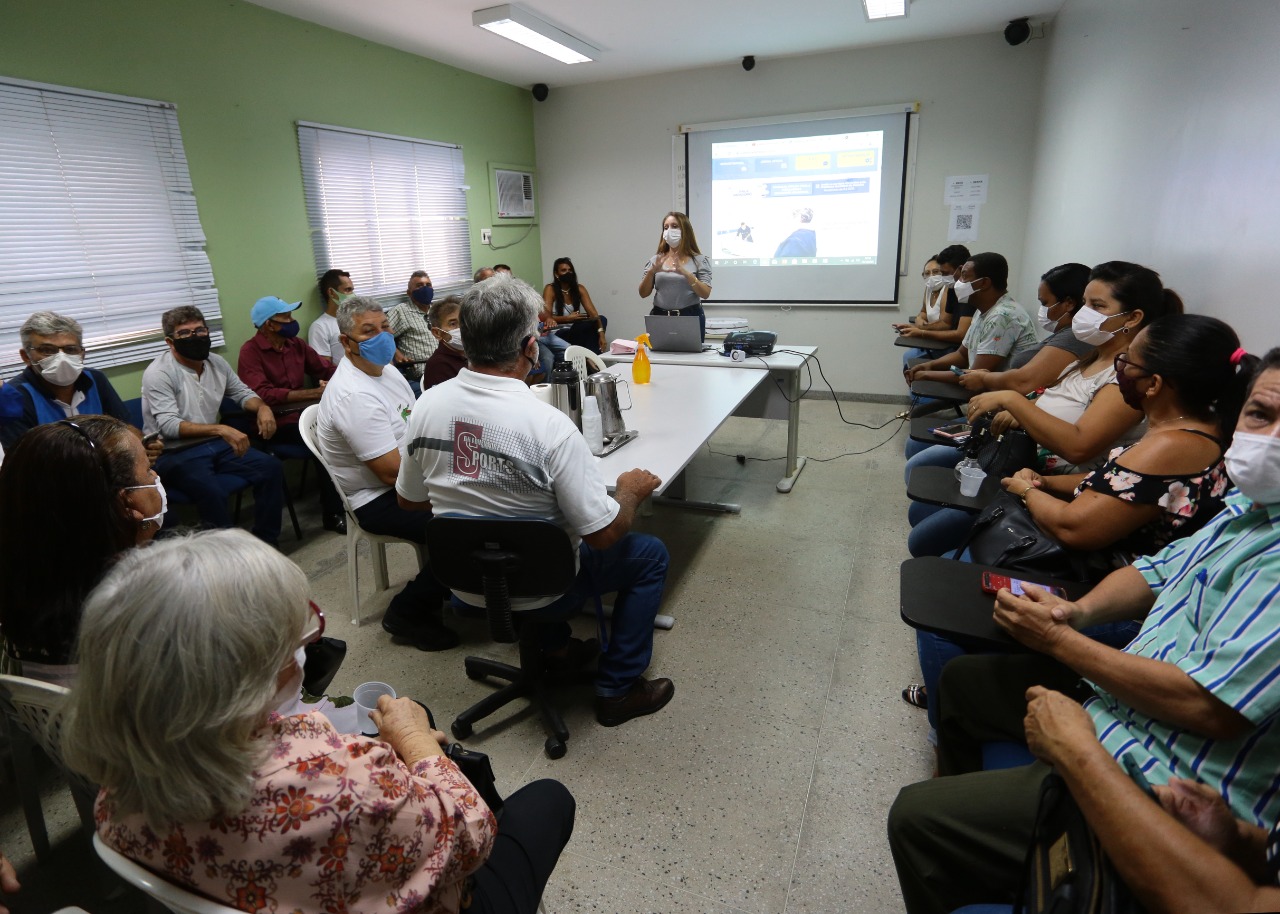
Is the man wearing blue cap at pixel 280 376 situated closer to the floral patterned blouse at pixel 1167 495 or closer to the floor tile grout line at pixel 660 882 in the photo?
the floor tile grout line at pixel 660 882

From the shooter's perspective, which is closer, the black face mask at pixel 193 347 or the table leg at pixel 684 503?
the black face mask at pixel 193 347

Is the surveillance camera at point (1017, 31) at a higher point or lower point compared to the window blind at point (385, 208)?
higher

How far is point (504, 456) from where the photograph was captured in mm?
1677

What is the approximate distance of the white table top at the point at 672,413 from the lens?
2301 millimetres

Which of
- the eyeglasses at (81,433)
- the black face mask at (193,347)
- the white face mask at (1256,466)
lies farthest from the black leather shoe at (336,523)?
the white face mask at (1256,466)

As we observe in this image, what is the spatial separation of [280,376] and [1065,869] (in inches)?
155

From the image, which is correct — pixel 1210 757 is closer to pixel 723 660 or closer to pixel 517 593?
pixel 517 593

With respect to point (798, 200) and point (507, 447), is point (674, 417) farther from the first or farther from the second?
point (798, 200)

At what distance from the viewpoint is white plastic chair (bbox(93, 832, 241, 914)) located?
0.74 m

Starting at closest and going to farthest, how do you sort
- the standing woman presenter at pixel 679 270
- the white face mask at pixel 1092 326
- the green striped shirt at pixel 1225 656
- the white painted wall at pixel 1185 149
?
the green striped shirt at pixel 1225 656
the white painted wall at pixel 1185 149
the white face mask at pixel 1092 326
the standing woman presenter at pixel 679 270

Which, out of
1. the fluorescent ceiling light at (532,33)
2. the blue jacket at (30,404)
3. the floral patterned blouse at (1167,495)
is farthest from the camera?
the fluorescent ceiling light at (532,33)

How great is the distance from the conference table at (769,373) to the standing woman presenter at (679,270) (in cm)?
75

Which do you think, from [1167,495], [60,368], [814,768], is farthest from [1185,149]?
[60,368]

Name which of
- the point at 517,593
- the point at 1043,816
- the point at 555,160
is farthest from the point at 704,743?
the point at 555,160
